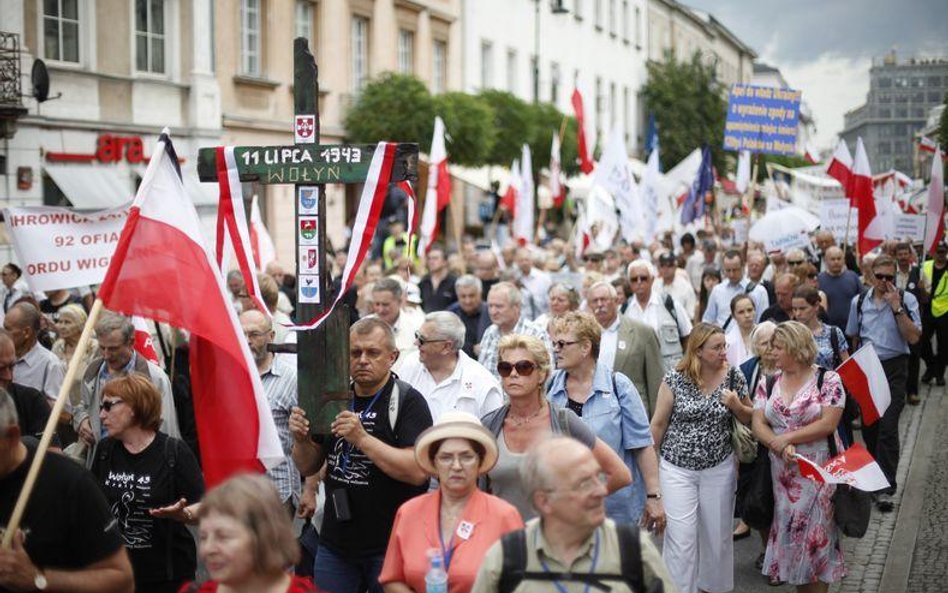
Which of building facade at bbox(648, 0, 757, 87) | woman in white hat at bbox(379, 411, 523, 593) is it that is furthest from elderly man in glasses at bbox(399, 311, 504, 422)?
building facade at bbox(648, 0, 757, 87)

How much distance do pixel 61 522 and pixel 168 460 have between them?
1.27 meters

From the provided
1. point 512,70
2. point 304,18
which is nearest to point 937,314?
point 304,18

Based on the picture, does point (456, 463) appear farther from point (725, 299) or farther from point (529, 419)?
point (725, 299)

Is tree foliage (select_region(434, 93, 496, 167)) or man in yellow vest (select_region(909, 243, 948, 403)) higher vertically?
tree foliage (select_region(434, 93, 496, 167))

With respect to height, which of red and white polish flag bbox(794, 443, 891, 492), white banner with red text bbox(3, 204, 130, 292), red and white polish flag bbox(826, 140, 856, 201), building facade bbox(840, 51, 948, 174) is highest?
building facade bbox(840, 51, 948, 174)

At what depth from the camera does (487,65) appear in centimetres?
3759

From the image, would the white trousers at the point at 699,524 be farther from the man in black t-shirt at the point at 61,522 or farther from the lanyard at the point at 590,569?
the man in black t-shirt at the point at 61,522

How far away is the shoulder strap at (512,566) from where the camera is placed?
379 cm

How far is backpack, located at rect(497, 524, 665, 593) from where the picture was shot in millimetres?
3754

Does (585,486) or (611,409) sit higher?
(585,486)

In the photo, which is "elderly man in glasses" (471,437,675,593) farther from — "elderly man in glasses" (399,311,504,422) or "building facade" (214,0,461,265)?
"building facade" (214,0,461,265)

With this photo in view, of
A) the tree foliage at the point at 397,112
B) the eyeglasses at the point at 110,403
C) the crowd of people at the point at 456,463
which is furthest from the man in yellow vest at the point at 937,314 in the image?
the tree foliage at the point at 397,112

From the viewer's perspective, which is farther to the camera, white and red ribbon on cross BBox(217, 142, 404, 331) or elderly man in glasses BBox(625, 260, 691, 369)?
elderly man in glasses BBox(625, 260, 691, 369)

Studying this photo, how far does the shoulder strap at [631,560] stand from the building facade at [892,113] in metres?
16.1
